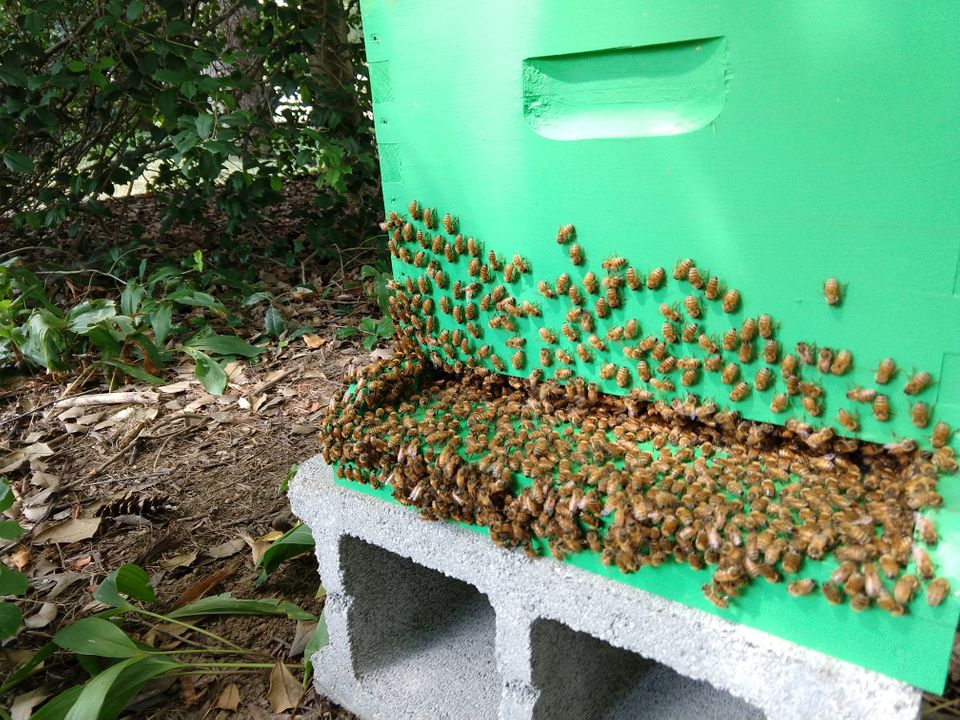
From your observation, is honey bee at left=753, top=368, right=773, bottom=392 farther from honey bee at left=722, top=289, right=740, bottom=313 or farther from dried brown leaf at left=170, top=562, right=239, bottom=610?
dried brown leaf at left=170, top=562, right=239, bottom=610

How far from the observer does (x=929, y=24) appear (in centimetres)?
69

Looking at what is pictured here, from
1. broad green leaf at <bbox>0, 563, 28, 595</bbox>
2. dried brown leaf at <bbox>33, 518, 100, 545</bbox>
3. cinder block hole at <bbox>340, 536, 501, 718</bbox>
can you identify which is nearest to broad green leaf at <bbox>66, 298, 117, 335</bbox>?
dried brown leaf at <bbox>33, 518, 100, 545</bbox>

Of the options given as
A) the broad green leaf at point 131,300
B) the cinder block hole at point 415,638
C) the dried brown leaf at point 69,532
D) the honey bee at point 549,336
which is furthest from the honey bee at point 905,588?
the broad green leaf at point 131,300

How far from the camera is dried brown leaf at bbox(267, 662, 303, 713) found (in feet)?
4.78

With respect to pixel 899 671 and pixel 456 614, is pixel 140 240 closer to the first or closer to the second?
pixel 456 614

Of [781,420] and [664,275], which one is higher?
[664,275]

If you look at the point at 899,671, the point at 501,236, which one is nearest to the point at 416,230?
the point at 501,236

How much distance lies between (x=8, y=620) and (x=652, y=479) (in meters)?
1.22

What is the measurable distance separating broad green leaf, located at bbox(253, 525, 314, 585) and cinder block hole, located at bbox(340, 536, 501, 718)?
0.30 meters

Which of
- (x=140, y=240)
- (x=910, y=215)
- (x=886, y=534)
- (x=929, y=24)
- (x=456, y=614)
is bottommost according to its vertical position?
(x=456, y=614)

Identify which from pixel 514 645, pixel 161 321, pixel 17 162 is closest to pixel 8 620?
pixel 514 645

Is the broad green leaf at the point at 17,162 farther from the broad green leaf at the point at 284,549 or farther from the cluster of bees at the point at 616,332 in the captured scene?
the cluster of bees at the point at 616,332

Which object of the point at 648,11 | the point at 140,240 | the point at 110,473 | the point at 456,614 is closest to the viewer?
the point at 648,11

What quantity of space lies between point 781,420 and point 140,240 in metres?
3.55
